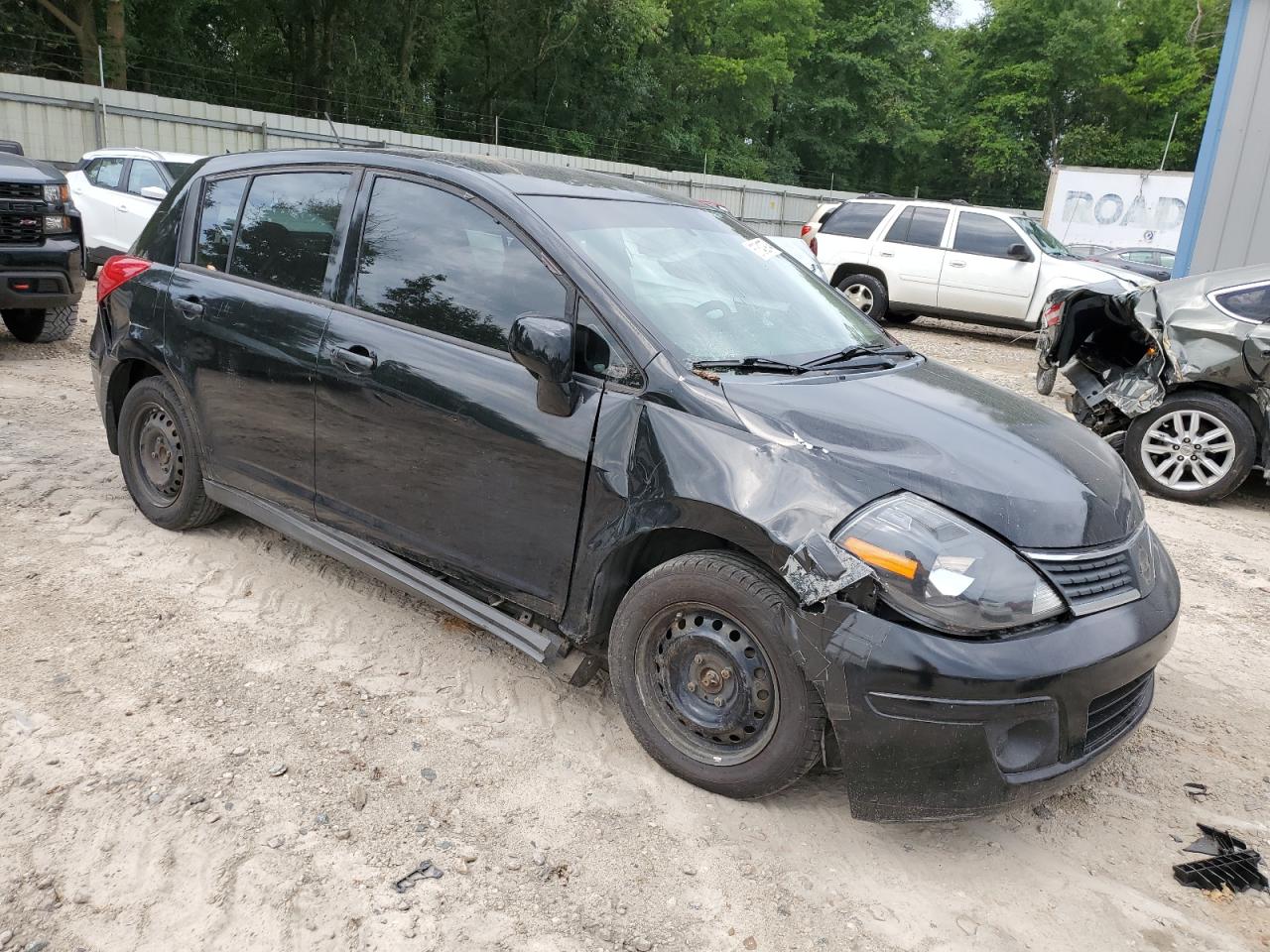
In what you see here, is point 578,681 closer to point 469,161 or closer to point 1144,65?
point 469,161

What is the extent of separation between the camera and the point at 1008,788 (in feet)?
8.02

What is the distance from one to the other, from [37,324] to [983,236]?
1098 centimetres

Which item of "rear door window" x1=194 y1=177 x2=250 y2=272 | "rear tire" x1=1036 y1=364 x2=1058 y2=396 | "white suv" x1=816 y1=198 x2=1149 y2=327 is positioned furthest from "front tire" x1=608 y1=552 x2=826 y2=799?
"white suv" x1=816 y1=198 x2=1149 y2=327

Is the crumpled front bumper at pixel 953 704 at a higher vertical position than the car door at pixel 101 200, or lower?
lower

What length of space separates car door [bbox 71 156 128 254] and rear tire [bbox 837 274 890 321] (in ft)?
30.5

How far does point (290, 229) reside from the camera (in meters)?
3.84

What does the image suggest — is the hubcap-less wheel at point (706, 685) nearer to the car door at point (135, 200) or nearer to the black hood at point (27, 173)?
the black hood at point (27, 173)

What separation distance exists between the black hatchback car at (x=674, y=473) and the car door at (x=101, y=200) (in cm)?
880

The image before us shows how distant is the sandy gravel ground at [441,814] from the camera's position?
2.38 meters

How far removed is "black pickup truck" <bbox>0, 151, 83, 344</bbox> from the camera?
24.7 feet

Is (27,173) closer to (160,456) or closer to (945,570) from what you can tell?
(160,456)

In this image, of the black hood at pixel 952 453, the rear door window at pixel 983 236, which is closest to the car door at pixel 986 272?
the rear door window at pixel 983 236

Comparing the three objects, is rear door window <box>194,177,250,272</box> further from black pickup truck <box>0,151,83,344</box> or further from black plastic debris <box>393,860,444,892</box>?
black pickup truck <box>0,151,83,344</box>

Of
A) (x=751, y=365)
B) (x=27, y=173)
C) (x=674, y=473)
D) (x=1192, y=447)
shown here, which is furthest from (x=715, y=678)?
(x=27, y=173)
